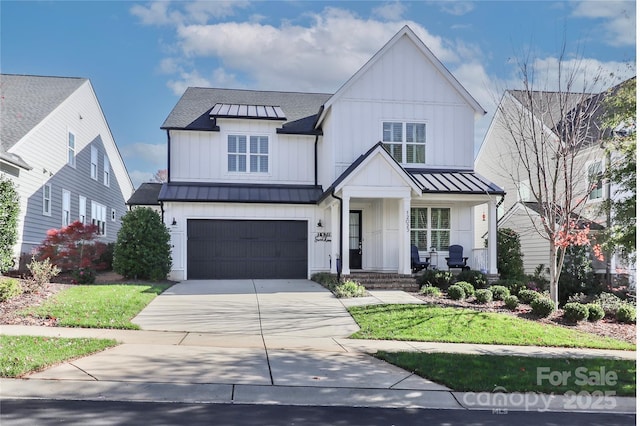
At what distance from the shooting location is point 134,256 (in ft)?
58.1

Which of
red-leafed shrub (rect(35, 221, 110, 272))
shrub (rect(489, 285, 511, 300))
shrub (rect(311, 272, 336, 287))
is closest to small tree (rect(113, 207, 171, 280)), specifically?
red-leafed shrub (rect(35, 221, 110, 272))

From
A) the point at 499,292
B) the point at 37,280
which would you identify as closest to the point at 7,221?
the point at 37,280

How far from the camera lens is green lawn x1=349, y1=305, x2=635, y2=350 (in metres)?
11.0

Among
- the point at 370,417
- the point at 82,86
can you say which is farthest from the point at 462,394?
the point at 82,86

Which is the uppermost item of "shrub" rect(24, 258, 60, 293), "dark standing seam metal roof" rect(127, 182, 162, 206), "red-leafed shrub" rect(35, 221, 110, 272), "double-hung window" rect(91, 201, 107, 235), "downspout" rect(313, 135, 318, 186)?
"downspout" rect(313, 135, 318, 186)

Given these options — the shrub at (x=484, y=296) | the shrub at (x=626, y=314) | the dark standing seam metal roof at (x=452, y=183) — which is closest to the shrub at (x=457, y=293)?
the shrub at (x=484, y=296)

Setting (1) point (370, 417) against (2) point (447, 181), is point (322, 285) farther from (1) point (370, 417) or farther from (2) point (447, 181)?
(1) point (370, 417)

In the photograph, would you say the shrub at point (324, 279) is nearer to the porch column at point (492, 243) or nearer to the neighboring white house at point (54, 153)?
the porch column at point (492, 243)

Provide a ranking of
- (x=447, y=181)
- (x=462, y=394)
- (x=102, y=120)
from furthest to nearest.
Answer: (x=102, y=120) < (x=447, y=181) < (x=462, y=394)

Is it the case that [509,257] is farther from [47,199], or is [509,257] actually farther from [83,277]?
[47,199]

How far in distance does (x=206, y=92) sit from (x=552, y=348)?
707 inches

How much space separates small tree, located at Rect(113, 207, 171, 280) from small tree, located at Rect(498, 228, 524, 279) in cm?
1168

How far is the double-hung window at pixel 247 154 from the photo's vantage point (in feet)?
69.8

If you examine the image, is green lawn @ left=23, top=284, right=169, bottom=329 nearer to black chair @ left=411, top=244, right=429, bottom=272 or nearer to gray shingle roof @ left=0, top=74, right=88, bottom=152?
gray shingle roof @ left=0, top=74, right=88, bottom=152
